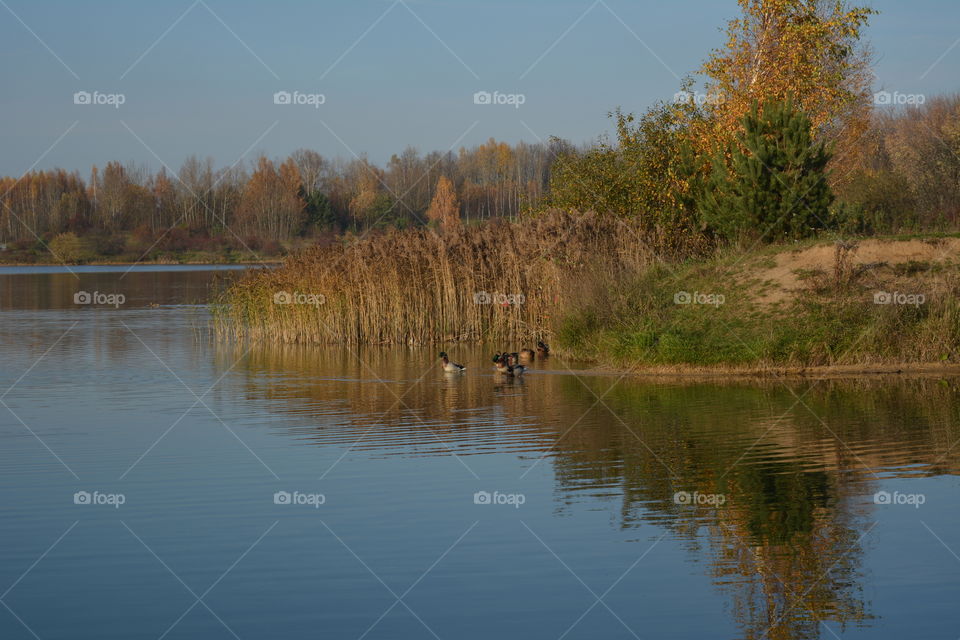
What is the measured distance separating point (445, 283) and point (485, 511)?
1991 cm

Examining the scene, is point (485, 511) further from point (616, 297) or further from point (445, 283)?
point (445, 283)

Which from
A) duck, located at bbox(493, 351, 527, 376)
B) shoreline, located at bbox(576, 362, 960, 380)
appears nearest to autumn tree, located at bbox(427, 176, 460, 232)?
duck, located at bbox(493, 351, 527, 376)

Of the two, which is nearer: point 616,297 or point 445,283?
point 616,297

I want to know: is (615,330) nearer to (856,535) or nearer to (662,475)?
(662,475)

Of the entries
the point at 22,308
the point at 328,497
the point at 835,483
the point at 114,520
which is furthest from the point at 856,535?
the point at 22,308

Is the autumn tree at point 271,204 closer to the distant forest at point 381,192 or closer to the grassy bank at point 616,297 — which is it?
the distant forest at point 381,192

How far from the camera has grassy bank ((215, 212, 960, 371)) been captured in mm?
23750

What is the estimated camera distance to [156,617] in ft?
29.8

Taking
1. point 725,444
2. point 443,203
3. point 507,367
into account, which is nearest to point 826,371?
point 507,367

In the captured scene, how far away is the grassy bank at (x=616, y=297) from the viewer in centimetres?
2375

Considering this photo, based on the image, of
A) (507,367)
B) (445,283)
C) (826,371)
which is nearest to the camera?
(826,371)

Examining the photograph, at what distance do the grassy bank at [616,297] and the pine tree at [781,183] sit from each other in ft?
4.68

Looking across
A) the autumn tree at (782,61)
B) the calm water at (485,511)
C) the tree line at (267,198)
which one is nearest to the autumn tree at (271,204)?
the tree line at (267,198)

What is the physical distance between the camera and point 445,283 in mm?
31938
